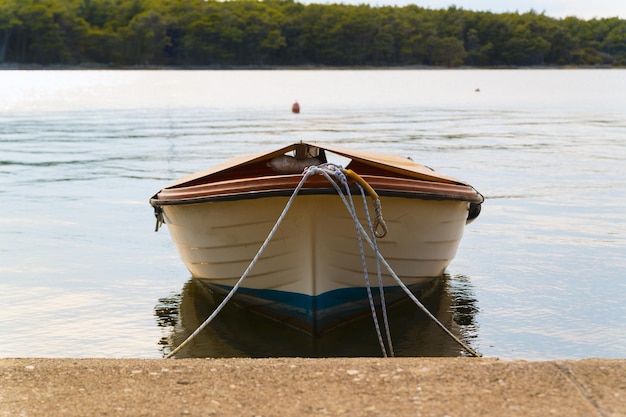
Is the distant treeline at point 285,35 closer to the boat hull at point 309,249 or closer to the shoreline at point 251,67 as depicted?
the shoreline at point 251,67

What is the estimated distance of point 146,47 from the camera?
15900cm

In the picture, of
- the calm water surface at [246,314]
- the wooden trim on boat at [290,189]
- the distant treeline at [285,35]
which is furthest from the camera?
the distant treeline at [285,35]

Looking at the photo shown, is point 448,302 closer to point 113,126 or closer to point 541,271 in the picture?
point 541,271

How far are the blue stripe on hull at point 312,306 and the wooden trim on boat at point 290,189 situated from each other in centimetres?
89

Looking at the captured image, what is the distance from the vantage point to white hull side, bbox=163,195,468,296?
6.62 meters

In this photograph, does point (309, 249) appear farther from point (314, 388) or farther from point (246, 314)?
point (314, 388)

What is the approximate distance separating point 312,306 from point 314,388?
2775 millimetres

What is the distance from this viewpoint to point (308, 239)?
6668mm

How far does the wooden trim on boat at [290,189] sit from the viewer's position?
633 centimetres

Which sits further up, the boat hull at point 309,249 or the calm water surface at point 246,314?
the boat hull at point 309,249

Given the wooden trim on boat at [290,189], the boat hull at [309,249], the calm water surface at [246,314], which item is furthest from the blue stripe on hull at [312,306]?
the wooden trim on boat at [290,189]

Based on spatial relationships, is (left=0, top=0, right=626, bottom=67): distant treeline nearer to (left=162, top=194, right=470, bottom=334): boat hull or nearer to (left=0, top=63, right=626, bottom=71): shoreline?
(left=0, top=63, right=626, bottom=71): shoreline

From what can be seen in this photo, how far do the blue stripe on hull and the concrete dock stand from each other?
2.35 metres

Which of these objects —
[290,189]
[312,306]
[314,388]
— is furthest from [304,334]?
[314,388]
